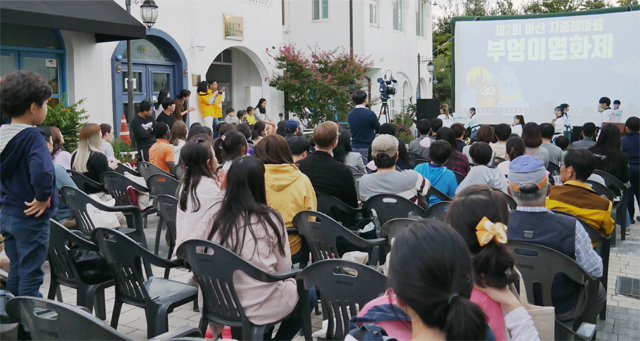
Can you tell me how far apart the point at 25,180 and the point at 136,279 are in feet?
3.22

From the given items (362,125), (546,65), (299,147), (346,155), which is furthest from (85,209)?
(546,65)

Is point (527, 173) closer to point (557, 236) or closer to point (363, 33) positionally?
point (557, 236)

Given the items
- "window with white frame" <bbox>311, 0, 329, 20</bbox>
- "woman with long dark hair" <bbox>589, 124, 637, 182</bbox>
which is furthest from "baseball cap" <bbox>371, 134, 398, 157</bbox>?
"window with white frame" <bbox>311, 0, 329, 20</bbox>

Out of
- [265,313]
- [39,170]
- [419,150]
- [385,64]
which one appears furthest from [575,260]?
[385,64]

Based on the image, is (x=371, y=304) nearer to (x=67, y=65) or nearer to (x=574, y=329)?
(x=574, y=329)

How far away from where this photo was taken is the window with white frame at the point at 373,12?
77.4ft

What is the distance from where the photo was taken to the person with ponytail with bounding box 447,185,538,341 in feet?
7.13

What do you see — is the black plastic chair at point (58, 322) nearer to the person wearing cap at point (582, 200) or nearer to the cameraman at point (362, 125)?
the person wearing cap at point (582, 200)

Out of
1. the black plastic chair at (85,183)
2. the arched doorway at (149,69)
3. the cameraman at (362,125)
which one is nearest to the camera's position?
the black plastic chair at (85,183)

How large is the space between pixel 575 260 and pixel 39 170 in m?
3.11

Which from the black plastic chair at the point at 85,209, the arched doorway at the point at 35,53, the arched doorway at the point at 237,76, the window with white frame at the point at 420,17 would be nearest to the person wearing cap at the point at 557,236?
the black plastic chair at the point at 85,209

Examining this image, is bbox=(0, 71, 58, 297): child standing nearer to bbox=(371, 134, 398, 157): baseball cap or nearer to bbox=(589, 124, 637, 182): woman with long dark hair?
bbox=(371, 134, 398, 157): baseball cap

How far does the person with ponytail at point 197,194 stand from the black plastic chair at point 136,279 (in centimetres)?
30

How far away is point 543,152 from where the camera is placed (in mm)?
7133
